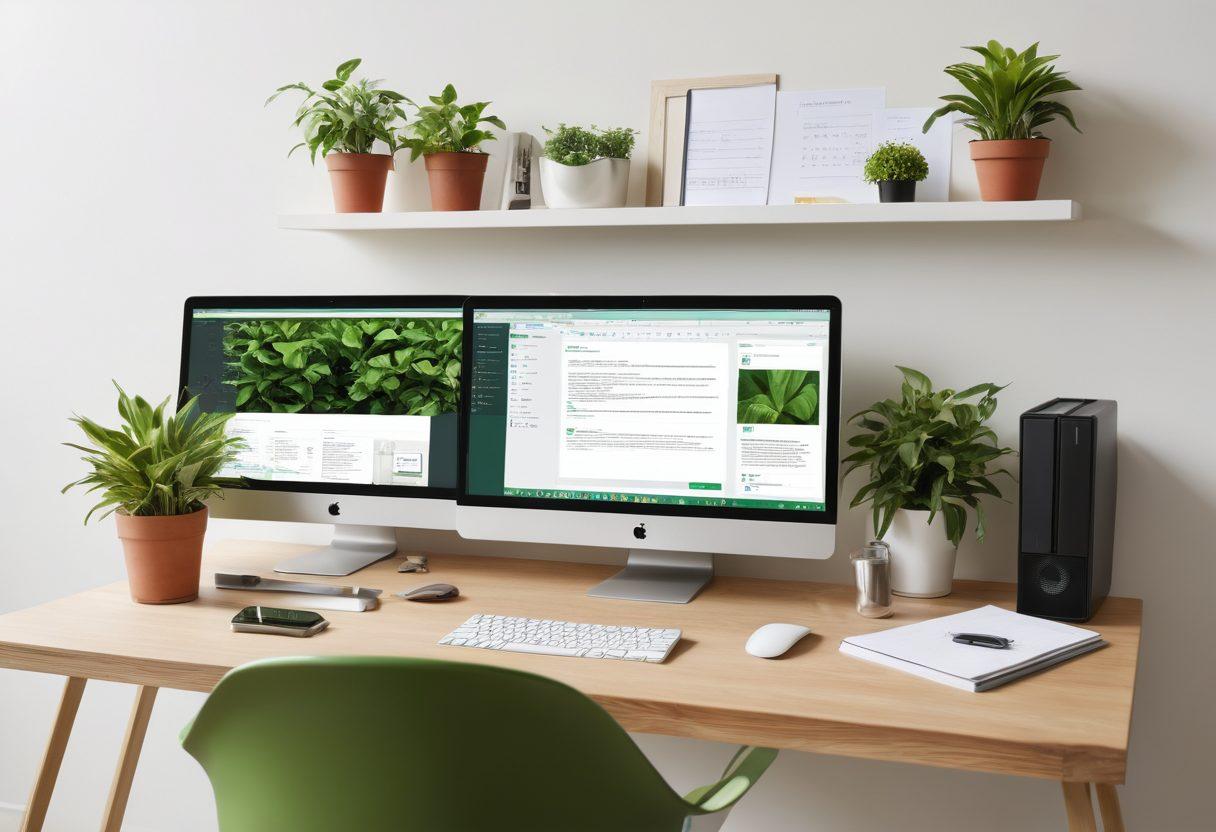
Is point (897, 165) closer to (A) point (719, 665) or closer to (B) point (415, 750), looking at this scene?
(A) point (719, 665)

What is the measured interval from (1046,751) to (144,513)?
1.35 metres

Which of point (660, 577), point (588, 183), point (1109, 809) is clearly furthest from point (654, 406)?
point (1109, 809)

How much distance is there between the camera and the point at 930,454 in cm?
170

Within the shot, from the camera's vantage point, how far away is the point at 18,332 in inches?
95.4

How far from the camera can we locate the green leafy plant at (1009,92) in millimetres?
1670

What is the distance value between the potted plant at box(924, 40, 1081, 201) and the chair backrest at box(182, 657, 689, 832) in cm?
116

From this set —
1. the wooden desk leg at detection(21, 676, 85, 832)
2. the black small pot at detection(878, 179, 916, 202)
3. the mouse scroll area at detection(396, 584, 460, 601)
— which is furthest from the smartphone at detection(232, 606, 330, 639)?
the black small pot at detection(878, 179, 916, 202)

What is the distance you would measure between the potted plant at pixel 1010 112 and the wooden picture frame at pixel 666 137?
0.45 meters

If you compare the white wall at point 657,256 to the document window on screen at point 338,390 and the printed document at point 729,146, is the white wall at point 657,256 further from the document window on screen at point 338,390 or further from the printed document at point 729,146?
the document window on screen at point 338,390

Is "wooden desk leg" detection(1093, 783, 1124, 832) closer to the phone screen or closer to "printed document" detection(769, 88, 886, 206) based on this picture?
"printed document" detection(769, 88, 886, 206)

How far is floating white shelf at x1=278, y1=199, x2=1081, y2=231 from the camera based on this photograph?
168 centimetres

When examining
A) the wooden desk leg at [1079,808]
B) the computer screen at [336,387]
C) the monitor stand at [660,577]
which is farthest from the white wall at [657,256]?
the wooden desk leg at [1079,808]

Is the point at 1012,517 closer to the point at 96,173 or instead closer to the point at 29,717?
the point at 96,173

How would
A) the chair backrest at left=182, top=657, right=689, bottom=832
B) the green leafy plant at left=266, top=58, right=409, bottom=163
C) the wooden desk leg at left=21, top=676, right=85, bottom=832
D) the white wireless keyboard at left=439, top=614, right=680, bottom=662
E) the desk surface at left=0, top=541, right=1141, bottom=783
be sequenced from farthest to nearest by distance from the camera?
1. the green leafy plant at left=266, top=58, right=409, bottom=163
2. the wooden desk leg at left=21, top=676, right=85, bottom=832
3. the white wireless keyboard at left=439, top=614, right=680, bottom=662
4. the desk surface at left=0, top=541, right=1141, bottom=783
5. the chair backrest at left=182, top=657, right=689, bottom=832
